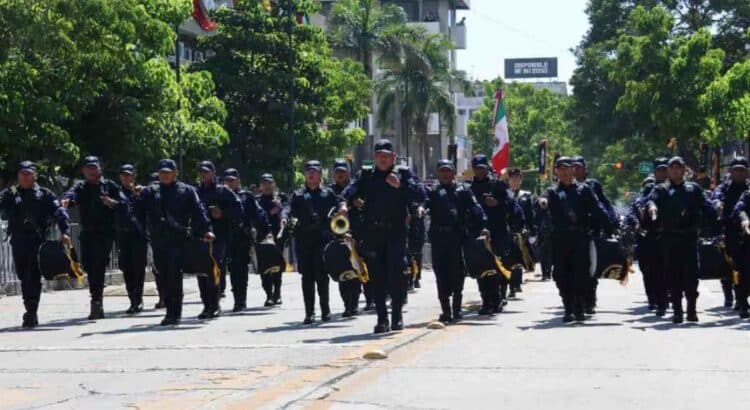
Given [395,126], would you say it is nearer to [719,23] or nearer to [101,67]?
[719,23]

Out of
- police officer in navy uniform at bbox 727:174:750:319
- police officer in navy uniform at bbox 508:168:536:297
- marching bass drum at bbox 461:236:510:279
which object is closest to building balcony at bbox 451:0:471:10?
police officer in navy uniform at bbox 508:168:536:297

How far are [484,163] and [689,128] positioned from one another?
1412 inches

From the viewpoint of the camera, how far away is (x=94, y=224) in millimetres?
18406

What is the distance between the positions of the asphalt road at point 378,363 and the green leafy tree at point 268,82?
110 ft

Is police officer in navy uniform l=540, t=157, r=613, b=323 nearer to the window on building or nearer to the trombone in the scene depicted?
the trombone

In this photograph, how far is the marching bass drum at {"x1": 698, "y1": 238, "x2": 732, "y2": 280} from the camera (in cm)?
1770

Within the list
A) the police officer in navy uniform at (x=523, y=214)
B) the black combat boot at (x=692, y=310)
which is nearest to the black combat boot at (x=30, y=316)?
the police officer in navy uniform at (x=523, y=214)

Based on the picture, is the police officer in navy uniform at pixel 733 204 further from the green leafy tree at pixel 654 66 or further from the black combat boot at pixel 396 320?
the green leafy tree at pixel 654 66

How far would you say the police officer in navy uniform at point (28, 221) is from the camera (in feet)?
57.1

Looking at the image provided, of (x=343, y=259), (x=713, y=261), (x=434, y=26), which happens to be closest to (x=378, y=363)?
(x=343, y=259)

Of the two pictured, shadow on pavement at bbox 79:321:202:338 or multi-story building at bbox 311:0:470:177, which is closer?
shadow on pavement at bbox 79:321:202:338

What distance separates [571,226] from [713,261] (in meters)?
2.29

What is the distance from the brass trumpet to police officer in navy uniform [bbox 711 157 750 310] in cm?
476

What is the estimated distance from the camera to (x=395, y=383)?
35.1 feet
